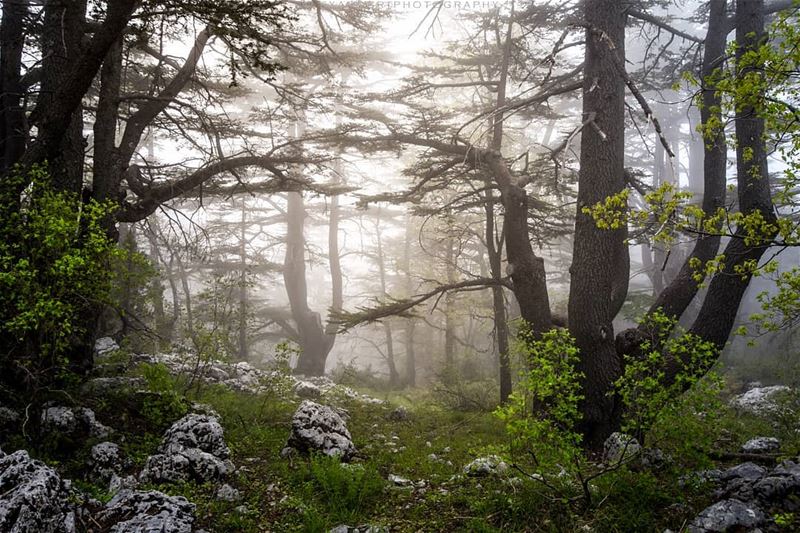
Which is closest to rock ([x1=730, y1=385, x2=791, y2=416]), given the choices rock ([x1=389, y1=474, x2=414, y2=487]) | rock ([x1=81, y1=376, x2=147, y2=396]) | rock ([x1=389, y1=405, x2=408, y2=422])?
rock ([x1=389, y1=405, x2=408, y2=422])

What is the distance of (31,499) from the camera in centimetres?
348

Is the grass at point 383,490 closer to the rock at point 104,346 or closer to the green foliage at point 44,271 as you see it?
the green foliage at point 44,271

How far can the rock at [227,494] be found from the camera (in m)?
4.78

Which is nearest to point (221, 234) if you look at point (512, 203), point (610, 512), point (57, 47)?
point (57, 47)

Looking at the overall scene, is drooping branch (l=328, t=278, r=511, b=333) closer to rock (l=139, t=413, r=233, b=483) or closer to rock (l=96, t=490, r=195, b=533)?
rock (l=139, t=413, r=233, b=483)

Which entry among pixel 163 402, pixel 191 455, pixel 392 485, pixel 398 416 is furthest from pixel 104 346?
pixel 392 485

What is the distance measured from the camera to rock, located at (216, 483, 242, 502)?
15.7 ft

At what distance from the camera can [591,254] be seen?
6938 millimetres

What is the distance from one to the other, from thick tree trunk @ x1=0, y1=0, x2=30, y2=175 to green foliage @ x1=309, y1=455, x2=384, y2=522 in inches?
290

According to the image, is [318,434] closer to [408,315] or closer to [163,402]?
[163,402]

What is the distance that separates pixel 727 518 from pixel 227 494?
4586 millimetres

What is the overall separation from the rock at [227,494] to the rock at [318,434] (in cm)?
117

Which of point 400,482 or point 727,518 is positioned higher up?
point 727,518

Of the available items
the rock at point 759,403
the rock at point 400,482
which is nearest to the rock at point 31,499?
the rock at point 400,482
